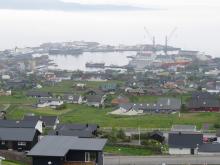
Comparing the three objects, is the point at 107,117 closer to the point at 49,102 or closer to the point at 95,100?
the point at 95,100

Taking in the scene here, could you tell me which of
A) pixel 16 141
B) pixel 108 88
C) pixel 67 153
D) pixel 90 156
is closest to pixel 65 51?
pixel 108 88

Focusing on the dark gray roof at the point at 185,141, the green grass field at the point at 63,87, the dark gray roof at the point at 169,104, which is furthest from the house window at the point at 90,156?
the green grass field at the point at 63,87

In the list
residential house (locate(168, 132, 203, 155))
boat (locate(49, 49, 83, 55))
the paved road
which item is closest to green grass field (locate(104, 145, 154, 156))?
residential house (locate(168, 132, 203, 155))

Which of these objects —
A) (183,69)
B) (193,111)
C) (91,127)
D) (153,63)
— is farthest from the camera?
(153,63)

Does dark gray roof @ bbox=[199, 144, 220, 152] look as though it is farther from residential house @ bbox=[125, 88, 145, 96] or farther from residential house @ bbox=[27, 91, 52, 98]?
residential house @ bbox=[27, 91, 52, 98]

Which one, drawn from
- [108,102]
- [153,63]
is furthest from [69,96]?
[153,63]

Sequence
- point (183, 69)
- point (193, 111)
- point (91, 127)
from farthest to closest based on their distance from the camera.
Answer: point (183, 69)
point (193, 111)
point (91, 127)

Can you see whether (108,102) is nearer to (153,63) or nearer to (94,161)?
(94,161)

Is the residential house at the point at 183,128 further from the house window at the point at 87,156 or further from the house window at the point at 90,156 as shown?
the house window at the point at 87,156
